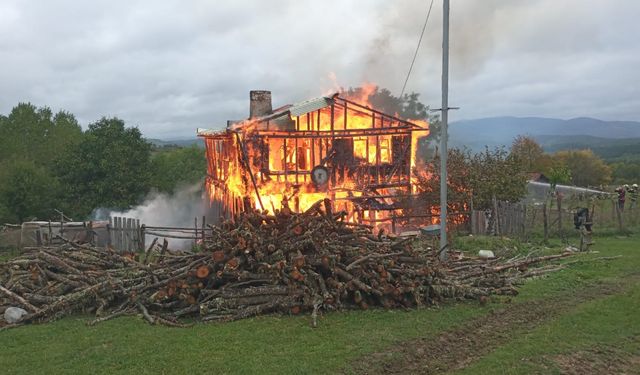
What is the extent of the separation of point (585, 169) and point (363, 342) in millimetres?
66188

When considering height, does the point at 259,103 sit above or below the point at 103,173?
above

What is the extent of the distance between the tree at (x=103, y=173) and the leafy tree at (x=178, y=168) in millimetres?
1865

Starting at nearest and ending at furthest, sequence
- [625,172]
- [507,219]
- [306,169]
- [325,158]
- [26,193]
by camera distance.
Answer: [507,219]
[306,169]
[325,158]
[26,193]
[625,172]

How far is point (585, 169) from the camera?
217 feet

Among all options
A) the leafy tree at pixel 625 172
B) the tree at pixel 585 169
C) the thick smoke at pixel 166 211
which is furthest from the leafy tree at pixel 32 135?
the leafy tree at pixel 625 172

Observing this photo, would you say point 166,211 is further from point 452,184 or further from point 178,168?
point 452,184

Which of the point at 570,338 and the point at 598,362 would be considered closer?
the point at 598,362

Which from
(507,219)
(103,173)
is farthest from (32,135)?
(507,219)

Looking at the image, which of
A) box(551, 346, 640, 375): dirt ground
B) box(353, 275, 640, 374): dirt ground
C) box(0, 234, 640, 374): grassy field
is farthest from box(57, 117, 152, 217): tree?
box(551, 346, 640, 375): dirt ground

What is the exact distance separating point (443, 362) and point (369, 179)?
17.0 metres

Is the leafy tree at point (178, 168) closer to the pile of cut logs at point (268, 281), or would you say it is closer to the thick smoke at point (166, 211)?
the thick smoke at point (166, 211)

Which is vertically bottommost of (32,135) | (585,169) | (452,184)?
(585,169)

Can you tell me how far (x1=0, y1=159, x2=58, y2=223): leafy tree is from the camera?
3341 centimetres

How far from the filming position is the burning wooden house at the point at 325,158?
23062 millimetres
